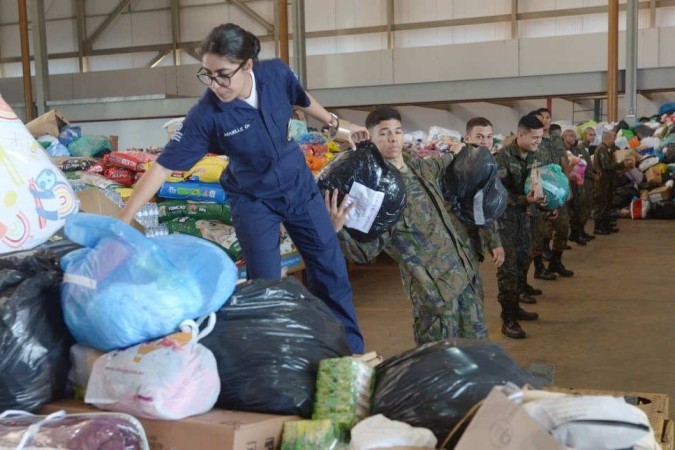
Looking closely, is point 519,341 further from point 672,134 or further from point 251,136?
point 672,134

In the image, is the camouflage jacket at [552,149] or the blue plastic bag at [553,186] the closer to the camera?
the blue plastic bag at [553,186]

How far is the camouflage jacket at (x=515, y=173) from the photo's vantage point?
532 cm

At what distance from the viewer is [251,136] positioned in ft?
9.19

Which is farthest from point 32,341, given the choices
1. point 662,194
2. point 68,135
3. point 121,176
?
point 662,194

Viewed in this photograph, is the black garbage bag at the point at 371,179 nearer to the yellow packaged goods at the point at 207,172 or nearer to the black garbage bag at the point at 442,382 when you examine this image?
the black garbage bag at the point at 442,382

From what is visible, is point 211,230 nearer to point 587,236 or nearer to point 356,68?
point 587,236

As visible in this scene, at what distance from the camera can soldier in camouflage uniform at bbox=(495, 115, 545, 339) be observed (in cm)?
523

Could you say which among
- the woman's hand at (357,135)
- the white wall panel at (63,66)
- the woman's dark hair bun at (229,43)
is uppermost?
the white wall panel at (63,66)

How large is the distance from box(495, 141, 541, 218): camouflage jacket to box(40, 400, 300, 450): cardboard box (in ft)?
13.0

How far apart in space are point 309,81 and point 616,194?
701 centimetres

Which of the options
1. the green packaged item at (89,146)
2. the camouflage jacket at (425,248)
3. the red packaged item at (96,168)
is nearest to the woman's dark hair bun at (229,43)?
the camouflage jacket at (425,248)

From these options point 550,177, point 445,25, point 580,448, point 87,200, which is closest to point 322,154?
point 550,177

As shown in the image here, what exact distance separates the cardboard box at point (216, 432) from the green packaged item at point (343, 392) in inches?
4.1

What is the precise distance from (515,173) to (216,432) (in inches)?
162
